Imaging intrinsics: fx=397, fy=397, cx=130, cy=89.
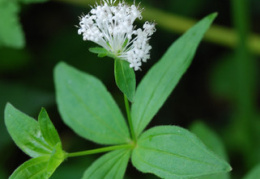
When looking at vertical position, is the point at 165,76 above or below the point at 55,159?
above

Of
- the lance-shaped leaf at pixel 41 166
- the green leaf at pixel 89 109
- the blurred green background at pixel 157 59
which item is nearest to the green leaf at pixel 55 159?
the lance-shaped leaf at pixel 41 166

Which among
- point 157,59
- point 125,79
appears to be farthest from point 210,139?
point 157,59

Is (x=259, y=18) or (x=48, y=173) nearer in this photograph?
(x=48, y=173)

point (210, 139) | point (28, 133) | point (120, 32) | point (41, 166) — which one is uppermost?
point (120, 32)

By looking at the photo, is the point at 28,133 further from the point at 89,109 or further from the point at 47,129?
the point at 89,109

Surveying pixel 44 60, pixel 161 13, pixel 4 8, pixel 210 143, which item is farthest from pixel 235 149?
pixel 4 8

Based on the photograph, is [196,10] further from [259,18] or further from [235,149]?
[235,149]
